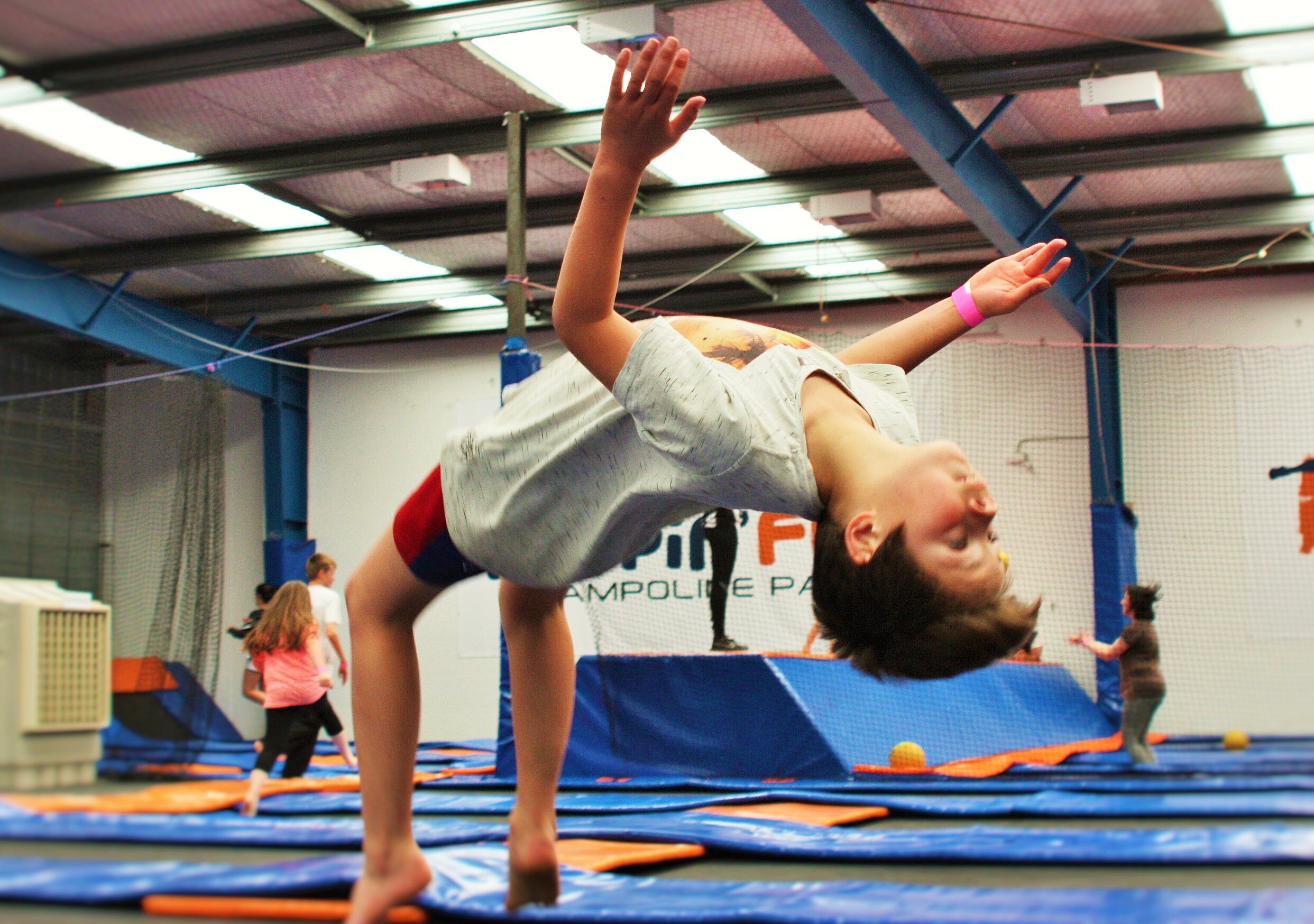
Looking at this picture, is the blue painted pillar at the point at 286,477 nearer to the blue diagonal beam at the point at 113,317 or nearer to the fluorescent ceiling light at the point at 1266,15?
the blue diagonal beam at the point at 113,317

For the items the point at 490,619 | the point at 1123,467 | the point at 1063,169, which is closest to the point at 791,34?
the point at 1063,169

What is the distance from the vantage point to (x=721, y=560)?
622cm

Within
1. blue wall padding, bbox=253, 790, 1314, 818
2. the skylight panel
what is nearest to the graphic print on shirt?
blue wall padding, bbox=253, 790, 1314, 818

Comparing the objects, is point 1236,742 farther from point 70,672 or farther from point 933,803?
point 70,672

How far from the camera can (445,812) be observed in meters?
3.69

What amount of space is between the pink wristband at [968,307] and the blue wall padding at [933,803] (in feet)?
6.63

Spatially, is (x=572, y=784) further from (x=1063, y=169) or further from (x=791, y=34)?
(x=1063, y=169)

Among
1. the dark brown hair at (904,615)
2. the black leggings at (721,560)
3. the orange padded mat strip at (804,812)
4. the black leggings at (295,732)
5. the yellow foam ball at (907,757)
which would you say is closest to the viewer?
the dark brown hair at (904,615)

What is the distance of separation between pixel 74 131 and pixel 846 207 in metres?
5.90

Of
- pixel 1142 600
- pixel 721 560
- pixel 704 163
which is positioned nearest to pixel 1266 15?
pixel 1142 600

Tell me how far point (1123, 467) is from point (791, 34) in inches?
175

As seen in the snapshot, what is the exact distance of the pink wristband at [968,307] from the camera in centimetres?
182

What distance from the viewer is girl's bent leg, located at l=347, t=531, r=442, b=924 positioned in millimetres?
1577

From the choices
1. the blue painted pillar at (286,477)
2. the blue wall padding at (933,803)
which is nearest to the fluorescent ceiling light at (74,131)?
the blue wall padding at (933,803)
